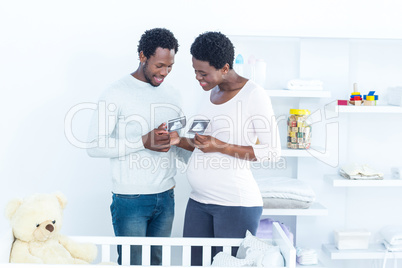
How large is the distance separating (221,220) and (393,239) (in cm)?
117

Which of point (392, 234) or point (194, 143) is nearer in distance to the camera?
point (194, 143)

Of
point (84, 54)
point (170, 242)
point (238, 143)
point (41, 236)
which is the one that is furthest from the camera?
point (84, 54)

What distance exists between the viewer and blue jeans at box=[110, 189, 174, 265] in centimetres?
203

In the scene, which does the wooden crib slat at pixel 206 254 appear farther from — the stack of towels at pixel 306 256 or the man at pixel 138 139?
the stack of towels at pixel 306 256

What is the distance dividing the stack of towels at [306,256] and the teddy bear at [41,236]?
1.17 meters

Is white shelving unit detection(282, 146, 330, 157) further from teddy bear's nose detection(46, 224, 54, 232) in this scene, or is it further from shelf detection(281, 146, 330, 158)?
teddy bear's nose detection(46, 224, 54, 232)

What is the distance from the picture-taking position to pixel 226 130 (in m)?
1.97

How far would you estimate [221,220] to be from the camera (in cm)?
193

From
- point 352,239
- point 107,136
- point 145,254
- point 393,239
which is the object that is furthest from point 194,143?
point 393,239

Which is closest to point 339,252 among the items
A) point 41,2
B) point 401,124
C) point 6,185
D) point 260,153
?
point 401,124

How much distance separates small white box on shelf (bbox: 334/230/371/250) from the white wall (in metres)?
0.19

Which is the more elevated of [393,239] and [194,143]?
[194,143]

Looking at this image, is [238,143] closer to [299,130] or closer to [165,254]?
[165,254]

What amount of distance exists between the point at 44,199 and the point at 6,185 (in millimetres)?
1117
